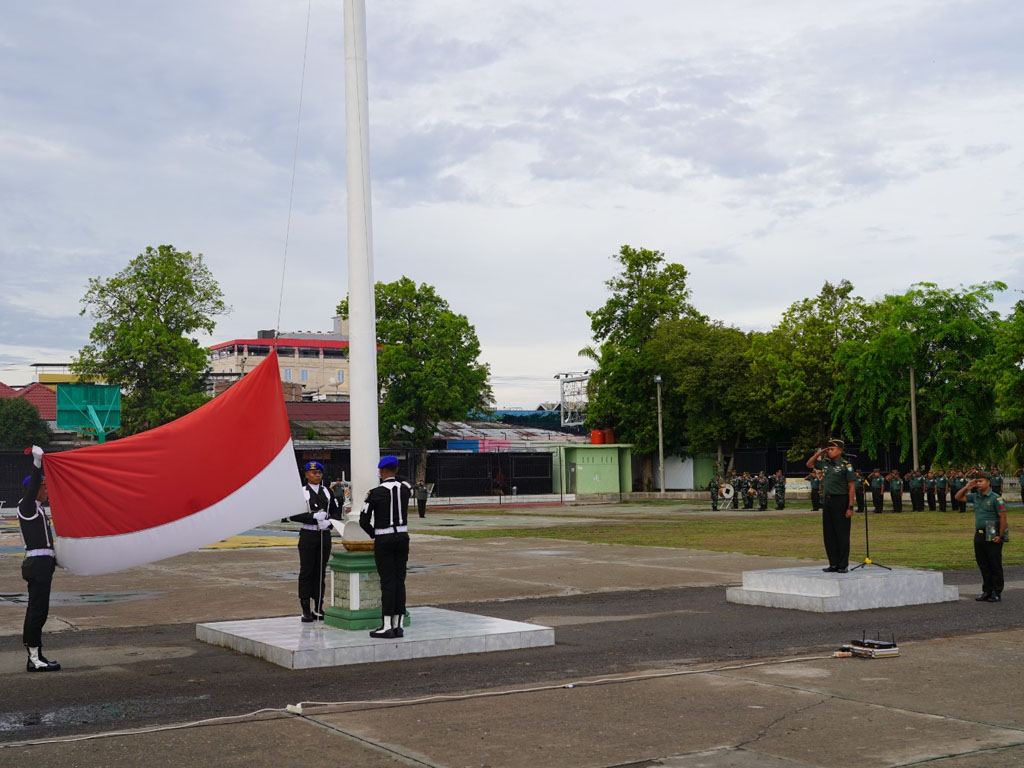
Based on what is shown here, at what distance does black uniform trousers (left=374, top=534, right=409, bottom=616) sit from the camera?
10352mm

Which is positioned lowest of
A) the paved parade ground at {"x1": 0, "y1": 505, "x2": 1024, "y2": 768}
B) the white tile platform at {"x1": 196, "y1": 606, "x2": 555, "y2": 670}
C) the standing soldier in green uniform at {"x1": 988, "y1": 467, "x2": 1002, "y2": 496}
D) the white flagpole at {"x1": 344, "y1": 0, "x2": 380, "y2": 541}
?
the paved parade ground at {"x1": 0, "y1": 505, "x2": 1024, "y2": 768}

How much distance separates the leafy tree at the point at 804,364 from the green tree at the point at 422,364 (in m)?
17.0

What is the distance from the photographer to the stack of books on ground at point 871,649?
9867mm

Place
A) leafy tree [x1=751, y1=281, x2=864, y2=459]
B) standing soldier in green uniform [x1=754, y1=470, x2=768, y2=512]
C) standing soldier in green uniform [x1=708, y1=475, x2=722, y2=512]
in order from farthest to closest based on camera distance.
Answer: leafy tree [x1=751, y1=281, x2=864, y2=459]
standing soldier in green uniform [x1=708, y1=475, x2=722, y2=512]
standing soldier in green uniform [x1=754, y1=470, x2=768, y2=512]

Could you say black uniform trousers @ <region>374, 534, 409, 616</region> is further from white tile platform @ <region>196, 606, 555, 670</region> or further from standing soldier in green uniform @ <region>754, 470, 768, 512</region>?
standing soldier in green uniform @ <region>754, 470, 768, 512</region>

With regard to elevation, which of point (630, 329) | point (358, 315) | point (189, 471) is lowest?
point (189, 471)

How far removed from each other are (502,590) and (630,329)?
181 feet

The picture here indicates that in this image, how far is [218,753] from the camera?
6.71 meters

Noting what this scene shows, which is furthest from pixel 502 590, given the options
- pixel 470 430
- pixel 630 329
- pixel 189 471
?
pixel 470 430

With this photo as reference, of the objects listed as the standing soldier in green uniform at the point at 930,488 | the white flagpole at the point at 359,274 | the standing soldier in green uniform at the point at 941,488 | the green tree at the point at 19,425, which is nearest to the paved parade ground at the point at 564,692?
the white flagpole at the point at 359,274

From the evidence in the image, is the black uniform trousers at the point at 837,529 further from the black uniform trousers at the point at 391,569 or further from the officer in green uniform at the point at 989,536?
the black uniform trousers at the point at 391,569

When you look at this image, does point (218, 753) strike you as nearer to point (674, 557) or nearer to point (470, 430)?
point (674, 557)

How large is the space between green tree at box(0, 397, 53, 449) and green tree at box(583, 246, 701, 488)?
3338cm

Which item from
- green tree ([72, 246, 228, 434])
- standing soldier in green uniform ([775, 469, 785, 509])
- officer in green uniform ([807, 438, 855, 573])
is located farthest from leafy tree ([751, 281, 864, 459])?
officer in green uniform ([807, 438, 855, 573])
